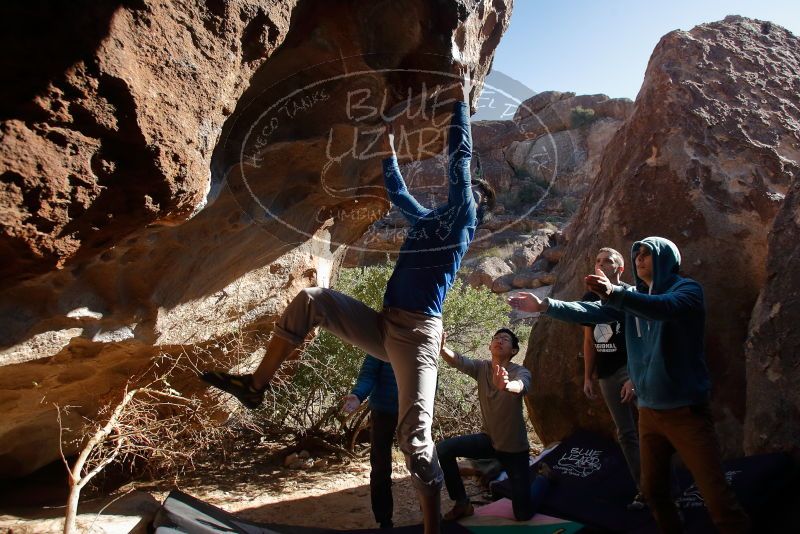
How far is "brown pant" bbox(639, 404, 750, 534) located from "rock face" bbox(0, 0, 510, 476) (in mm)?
2467

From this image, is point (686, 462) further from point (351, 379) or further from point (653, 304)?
point (351, 379)

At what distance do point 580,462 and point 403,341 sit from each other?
2.71 m

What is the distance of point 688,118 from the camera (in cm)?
595

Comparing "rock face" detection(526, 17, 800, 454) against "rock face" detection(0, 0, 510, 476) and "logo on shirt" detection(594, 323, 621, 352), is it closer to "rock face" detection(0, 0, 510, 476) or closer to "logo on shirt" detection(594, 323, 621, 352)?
"logo on shirt" detection(594, 323, 621, 352)

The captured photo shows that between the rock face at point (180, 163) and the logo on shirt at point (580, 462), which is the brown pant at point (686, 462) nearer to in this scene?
the logo on shirt at point (580, 462)

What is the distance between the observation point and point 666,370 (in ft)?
9.43

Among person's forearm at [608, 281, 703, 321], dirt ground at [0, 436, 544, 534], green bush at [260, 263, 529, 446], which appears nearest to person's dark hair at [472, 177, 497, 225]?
person's forearm at [608, 281, 703, 321]

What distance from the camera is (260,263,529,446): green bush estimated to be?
7.05 m

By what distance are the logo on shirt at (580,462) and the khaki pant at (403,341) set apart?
2.19 metres

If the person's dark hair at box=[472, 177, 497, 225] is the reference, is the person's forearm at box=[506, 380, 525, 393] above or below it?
below

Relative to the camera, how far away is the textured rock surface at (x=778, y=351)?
3.75 metres

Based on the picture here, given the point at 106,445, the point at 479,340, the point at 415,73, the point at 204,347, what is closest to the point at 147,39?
the point at 415,73

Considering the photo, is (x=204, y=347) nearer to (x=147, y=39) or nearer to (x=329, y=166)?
(x=329, y=166)

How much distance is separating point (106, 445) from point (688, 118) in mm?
6226
